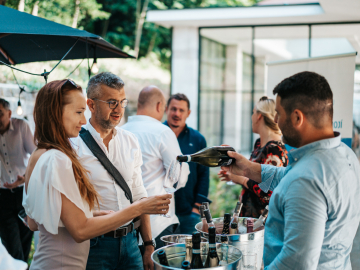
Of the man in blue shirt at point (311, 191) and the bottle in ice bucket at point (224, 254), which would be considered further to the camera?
the bottle in ice bucket at point (224, 254)

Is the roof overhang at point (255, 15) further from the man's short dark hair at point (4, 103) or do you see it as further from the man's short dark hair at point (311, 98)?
the man's short dark hair at point (311, 98)

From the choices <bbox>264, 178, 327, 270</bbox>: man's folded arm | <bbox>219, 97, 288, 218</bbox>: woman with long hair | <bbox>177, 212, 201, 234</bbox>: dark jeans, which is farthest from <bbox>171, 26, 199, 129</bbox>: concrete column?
<bbox>264, 178, 327, 270</bbox>: man's folded arm

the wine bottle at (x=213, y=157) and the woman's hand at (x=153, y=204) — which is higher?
the wine bottle at (x=213, y=157)

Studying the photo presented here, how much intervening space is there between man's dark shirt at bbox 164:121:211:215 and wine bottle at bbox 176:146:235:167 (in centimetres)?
158

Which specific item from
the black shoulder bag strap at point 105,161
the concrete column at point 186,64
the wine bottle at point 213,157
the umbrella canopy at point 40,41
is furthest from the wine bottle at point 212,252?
the concrete column at point 186,64

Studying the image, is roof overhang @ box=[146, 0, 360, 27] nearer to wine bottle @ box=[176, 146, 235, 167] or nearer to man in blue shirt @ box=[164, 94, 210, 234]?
man in blue shirt @ box=[164, 94, 210, 234]

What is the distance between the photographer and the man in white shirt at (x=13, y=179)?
3.75 m

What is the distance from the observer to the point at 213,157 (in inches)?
81.1

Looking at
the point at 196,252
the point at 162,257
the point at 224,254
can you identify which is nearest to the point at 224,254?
the point at 224,254

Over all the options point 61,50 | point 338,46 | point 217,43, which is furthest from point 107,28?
point 61,50

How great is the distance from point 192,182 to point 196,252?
2.25 m

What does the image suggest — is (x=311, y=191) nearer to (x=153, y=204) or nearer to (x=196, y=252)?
(x=196, y=252)

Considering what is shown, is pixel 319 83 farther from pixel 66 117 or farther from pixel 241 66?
pixel 241 66

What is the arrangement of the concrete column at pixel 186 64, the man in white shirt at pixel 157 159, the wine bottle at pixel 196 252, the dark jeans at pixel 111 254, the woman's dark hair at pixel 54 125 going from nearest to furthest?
the wine bottle at pixel 196 252, the woman's dark hair at pixel 54 125, the dark jeans at pixel 111 254, the man in white shirt at pixel 157 159, the concrete column at pixel 186 64
